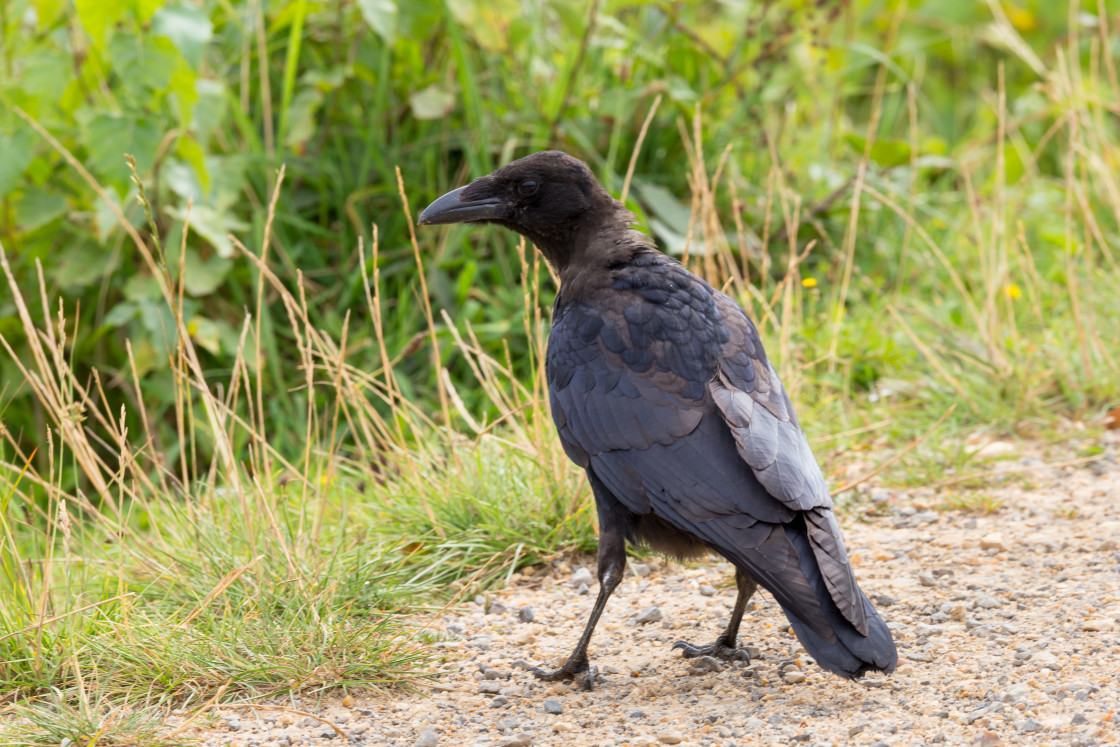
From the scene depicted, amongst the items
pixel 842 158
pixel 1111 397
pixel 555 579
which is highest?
pixel 842 158

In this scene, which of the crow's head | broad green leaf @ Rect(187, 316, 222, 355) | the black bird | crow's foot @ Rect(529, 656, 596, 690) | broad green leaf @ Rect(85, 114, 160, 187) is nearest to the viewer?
the black bird

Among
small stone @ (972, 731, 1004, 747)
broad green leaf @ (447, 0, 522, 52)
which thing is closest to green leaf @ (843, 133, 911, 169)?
broad green leaf @ (447, 0, 522, 52)

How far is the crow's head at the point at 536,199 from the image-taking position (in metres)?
3.53

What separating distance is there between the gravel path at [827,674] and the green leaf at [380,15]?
239 centimetres

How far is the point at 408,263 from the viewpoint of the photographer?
5.51 m

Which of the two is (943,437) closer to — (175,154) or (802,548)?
(802,548)

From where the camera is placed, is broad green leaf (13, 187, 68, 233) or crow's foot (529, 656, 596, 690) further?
broad green leaf (13, 187, 68, 233)

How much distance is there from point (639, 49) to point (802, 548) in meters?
3.54

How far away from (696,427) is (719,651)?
61cm

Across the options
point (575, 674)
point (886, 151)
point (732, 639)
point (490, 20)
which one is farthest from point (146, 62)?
point (886, 151)

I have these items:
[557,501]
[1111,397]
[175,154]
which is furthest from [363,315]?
[1111,397]

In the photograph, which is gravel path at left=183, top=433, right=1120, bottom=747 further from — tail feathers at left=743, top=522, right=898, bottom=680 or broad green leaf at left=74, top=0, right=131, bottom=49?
broad green leaf at left=74, top=0, right=131, bottom=49

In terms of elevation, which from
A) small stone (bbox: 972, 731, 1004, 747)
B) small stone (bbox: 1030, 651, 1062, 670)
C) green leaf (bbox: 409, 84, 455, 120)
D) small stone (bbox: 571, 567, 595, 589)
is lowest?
small stone (bbox: 571, 567, 595, 589)

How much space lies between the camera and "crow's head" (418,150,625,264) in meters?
3.53
